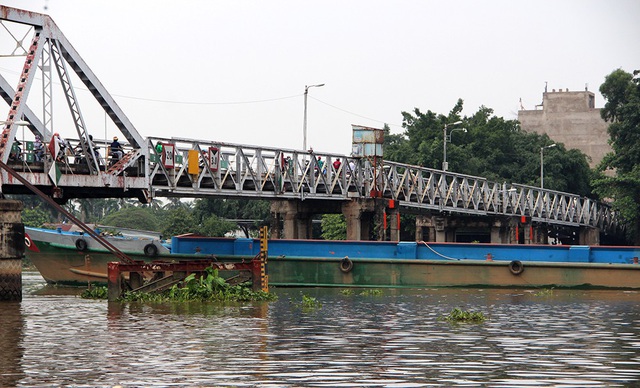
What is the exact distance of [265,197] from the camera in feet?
154

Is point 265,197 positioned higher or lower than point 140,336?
higher

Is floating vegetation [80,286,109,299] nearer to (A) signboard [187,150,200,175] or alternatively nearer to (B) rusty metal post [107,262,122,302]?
(B) rusty metal post [107,262,122,302]

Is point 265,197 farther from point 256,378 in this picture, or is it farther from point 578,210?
point 578,210

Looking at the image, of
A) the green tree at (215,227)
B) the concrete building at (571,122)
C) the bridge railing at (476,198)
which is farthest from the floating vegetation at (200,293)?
the concrete building at (571,122)

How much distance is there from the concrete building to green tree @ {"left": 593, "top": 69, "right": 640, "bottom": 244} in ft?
101

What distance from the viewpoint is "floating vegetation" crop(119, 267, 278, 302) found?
3128 cm

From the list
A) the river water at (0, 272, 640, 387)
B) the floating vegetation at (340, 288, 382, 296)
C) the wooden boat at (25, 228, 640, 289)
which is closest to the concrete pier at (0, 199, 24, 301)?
the river water at (0, 272, 640, 387)

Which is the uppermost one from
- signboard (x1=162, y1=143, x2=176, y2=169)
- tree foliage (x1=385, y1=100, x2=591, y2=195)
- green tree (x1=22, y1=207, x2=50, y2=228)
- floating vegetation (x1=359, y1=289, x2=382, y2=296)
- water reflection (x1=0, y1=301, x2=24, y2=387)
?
tree foliage (x1=385, y1=100, x2=591, y2=195)

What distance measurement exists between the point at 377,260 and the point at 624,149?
4646 cm

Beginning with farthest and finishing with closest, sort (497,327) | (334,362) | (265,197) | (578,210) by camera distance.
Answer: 1. (578,210)
2. (265,197)
3. (497,327)
4. (334,362)

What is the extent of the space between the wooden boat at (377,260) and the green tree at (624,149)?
38.5 meters

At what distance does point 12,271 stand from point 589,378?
67.2 ft

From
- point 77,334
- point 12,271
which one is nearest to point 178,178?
point 12,271

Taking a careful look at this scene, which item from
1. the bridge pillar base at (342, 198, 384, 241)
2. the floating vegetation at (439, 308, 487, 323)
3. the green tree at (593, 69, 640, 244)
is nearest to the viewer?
the floating vegetation at (439, 308, 487, 323)
